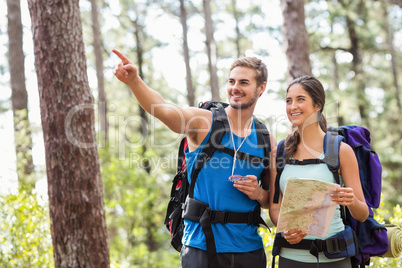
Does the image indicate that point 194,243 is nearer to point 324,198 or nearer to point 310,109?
point 324,198

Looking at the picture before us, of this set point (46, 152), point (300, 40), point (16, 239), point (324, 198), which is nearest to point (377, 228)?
point (324, 198)

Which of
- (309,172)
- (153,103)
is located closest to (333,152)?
(309,172)

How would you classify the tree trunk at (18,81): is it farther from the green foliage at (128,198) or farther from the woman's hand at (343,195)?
the woman's hand at (343,195)

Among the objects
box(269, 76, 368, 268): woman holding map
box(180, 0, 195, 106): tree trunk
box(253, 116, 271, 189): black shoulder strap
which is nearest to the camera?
box(269, 76, 368, 268): woman holding map

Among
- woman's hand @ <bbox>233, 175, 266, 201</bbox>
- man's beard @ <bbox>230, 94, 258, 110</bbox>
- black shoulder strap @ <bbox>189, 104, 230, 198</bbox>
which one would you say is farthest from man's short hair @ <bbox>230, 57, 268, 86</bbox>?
woman's hand @ <bbox>233, 175, 266, 201</bbox>

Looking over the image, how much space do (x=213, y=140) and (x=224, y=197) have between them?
0.45 metres

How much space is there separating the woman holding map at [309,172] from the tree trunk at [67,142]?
1994mm

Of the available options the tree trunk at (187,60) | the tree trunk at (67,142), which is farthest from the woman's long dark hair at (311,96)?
the tree trunk at (187,60)

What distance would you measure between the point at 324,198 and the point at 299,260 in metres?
0.52

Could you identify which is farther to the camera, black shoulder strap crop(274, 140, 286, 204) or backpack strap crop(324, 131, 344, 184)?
black shoulder strap crop(274, 140, 286, 204)

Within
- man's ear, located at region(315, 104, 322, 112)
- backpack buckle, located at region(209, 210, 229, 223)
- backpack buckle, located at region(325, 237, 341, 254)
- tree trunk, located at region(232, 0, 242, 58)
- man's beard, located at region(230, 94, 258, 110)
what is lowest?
backpack buckle, located at region(325, 237, 341, 254)

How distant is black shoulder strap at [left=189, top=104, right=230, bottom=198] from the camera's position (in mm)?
2736

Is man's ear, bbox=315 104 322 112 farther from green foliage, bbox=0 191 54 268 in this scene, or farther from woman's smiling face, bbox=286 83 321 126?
green foliage, bbox=0 191 54 268

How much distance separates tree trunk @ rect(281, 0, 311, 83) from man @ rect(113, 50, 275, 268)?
3539 millimetres
